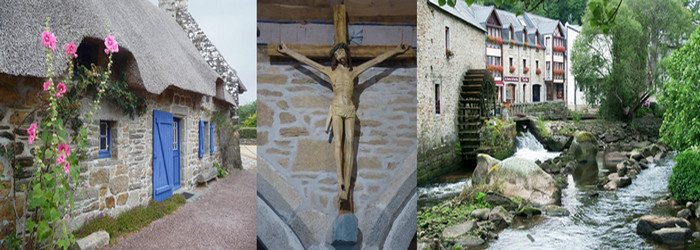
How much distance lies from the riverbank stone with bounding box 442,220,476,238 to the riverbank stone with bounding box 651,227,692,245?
93.2 inches

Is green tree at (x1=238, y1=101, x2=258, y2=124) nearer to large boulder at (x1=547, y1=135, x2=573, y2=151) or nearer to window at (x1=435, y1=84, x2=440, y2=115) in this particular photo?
window at (x1=435, y1=84, x2=440, y2=115)

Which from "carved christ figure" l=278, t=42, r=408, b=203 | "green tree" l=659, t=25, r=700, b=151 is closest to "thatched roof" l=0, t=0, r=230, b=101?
"carved christ figure" l=278, t=42, r=408, b=203

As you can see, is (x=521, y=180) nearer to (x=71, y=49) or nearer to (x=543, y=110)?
(x=71, y=49)

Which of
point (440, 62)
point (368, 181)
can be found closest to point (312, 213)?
point (368, 181)

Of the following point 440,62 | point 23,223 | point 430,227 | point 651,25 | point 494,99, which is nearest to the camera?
point 23,223

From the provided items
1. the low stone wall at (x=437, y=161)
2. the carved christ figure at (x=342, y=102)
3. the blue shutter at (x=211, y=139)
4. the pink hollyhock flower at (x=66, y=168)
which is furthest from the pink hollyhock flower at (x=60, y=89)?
the low stone wall at (x=437, y=161)

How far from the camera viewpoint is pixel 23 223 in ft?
8.98

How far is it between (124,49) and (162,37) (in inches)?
27.3

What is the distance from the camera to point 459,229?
619 cm

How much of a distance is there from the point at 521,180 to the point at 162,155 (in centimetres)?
647

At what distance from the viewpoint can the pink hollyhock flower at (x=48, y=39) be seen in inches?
106

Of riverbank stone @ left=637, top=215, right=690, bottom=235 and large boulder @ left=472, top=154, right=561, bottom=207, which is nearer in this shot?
riverbank stone @ left=637, top=215, right=690, bottom=235

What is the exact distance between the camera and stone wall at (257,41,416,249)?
2.49 metres

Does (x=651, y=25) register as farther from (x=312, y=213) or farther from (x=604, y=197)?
(x=312, y=213)
